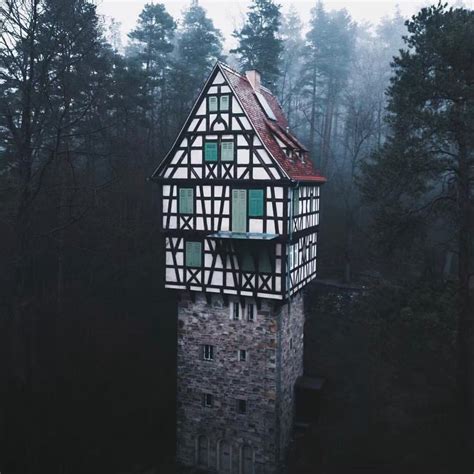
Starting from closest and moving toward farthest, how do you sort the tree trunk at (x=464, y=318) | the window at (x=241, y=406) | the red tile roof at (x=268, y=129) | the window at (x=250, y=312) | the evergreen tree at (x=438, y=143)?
the evergreen tree at (x=438, y=143) < the tree trunk at (x=464, y=318) < the red tile roof at (x=268, y=129) < the window at (x=250, y=312) < the window at (x=241, y=406)

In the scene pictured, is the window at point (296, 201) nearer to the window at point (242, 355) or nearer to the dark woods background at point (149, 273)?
the dark woods background at point (149, 273)

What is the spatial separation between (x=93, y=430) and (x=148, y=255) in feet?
34.1

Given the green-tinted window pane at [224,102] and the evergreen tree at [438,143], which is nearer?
the evergreen tree at [438,143]

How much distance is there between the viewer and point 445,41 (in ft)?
47.6

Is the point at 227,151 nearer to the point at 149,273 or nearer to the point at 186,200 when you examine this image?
the point at 186,200

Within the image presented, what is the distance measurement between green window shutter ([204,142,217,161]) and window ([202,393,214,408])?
366 inches

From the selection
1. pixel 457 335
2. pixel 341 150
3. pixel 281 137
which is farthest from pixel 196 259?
pixel 341 150

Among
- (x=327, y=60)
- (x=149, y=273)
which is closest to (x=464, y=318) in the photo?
(x=149, y=273)

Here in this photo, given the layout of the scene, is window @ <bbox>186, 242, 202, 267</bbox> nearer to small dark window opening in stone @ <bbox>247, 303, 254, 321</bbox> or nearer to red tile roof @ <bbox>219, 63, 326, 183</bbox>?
small dark window opening in stone @ <bbox>247, 303, 254, 321</bbox>

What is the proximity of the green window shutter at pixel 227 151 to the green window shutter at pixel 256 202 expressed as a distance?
144cm

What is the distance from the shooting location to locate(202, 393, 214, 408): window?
18.3 m

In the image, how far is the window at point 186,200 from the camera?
17.4 metres

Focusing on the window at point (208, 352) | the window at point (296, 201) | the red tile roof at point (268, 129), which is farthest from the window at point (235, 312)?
the red tile roof at point (268, 129)

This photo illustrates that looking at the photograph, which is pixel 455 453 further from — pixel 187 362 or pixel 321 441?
pixel 187 362
